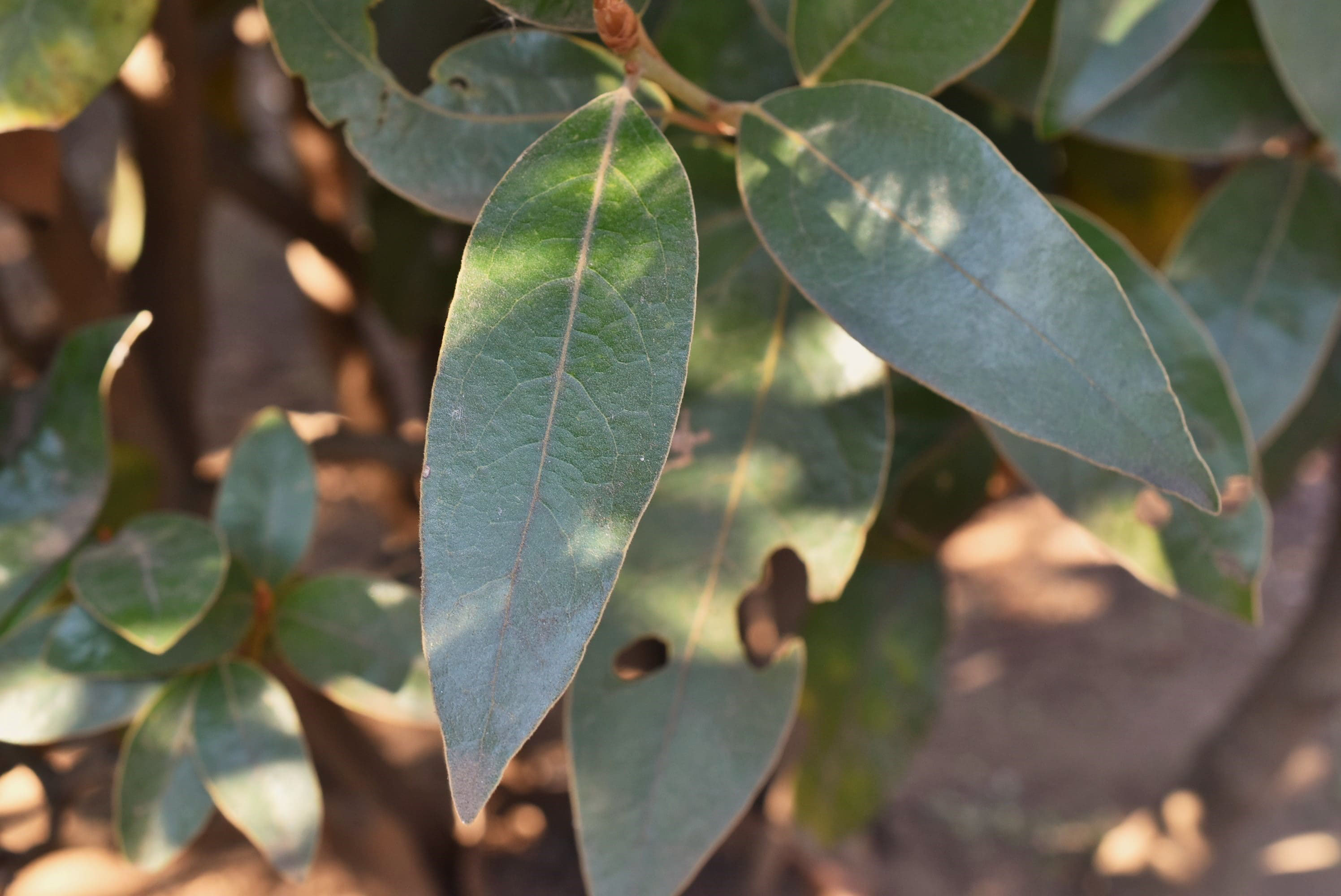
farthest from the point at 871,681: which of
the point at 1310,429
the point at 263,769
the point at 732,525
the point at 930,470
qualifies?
the point at 263,769

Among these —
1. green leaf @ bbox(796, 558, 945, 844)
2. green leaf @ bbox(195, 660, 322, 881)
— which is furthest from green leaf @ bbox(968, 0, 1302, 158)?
green leaf @ bbox(195, 660, 322, 881)

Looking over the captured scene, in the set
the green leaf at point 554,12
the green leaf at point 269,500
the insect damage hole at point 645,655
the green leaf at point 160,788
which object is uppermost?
the green leaf at point 554,12

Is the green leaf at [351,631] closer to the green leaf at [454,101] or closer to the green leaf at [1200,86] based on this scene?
the green leaf at [454,101]

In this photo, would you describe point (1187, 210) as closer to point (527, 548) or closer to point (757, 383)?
point (757, 383)

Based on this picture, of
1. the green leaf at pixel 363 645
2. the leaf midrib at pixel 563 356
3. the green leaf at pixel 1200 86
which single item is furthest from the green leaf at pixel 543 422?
the green leaf at pixel 1200 86

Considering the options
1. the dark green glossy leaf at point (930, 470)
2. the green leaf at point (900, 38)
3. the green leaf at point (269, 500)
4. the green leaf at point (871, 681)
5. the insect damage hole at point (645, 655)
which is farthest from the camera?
the insect damage hole at point (645, 655)

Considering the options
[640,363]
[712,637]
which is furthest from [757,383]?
[640,363]

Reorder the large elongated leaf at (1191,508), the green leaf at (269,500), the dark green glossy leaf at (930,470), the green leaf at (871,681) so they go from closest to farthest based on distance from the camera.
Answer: the large elongated leaf at (1191,508)
the green leaf at (269,500)
the dark green glossy leaf at (930,470)
the green leaf at (871,681)
